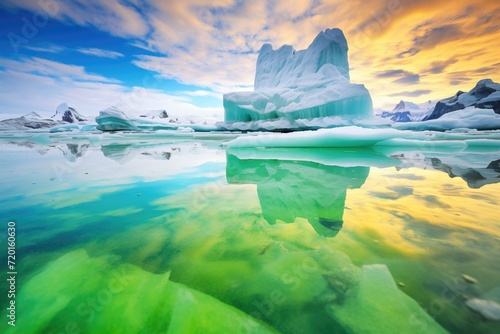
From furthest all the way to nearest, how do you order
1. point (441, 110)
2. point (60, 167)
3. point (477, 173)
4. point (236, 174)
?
point (441, 110), point (60, 167), point (236, 174), point (477, 173)

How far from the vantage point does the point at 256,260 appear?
126 cm

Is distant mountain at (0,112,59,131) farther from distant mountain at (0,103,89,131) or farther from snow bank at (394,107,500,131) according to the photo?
snow bank at (394,107,500,131)

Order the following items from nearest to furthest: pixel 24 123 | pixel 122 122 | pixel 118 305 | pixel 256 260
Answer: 1. pixel 118 305
2. pixel 256 260
3. pixel 122 122
4. pixel 24 123

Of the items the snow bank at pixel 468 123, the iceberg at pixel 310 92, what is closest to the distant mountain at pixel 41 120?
the iceberg at pixel 310 92

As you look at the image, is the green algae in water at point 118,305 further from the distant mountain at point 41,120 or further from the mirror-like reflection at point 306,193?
the distant mountain at point 41,120

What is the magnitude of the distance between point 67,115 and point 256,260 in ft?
229

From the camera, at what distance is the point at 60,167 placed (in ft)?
13.6

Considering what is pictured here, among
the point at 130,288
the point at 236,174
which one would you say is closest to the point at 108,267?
the point at 130,288

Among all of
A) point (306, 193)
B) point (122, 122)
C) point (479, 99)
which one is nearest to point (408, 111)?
point (479, 99)

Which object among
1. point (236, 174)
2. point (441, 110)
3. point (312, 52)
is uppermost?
point (312, 52)

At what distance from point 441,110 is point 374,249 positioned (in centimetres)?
5008

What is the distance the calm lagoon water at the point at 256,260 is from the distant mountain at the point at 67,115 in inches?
2601

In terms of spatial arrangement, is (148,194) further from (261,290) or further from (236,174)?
(261,290)

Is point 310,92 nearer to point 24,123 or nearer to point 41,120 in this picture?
point 24,123
